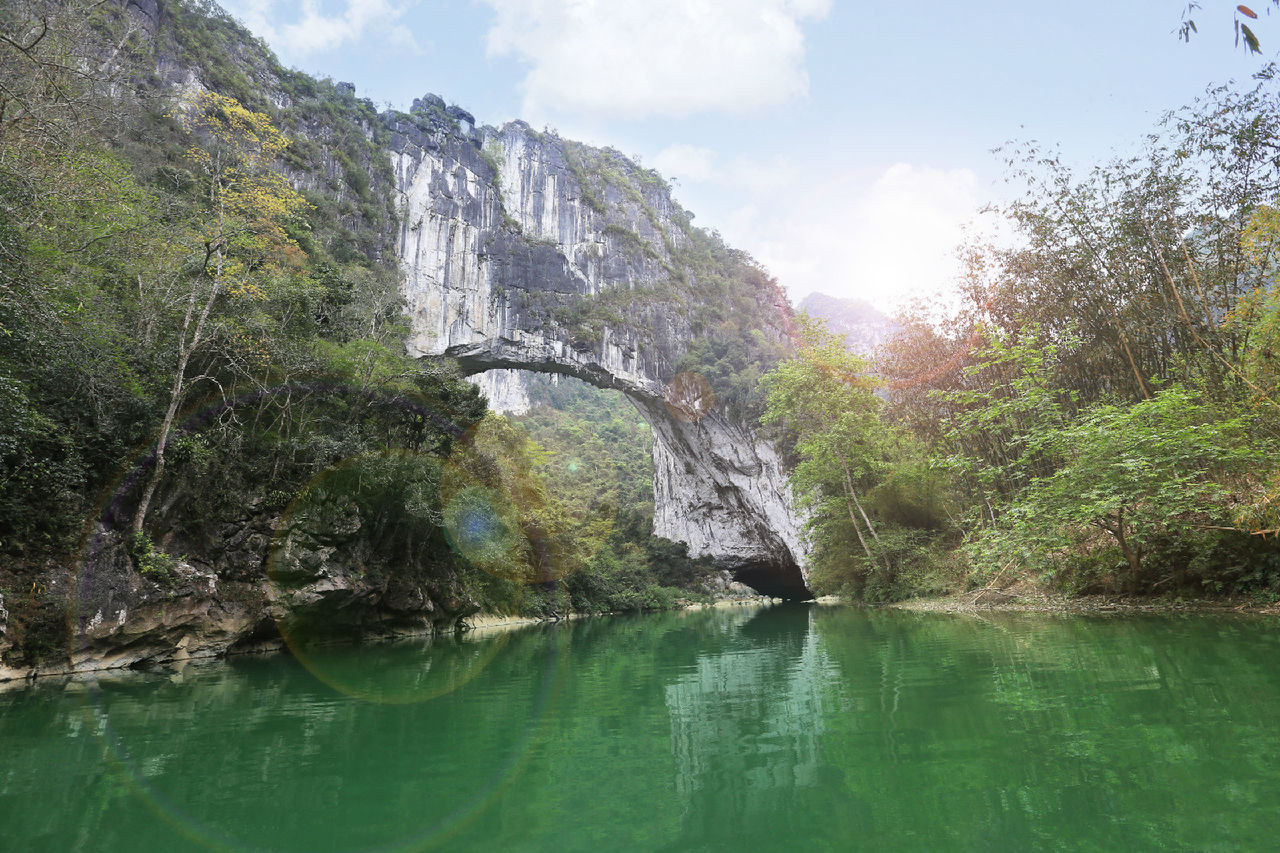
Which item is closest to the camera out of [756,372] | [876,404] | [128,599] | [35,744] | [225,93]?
[35,744]

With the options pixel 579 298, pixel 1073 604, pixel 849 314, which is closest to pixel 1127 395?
pixel 1073 604

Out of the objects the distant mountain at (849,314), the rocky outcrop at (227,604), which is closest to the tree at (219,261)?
the rocky outcrop at (227,604)

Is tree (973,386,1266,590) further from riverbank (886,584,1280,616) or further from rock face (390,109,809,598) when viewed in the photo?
rock face (390,109,809,598)

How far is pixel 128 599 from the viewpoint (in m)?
7.52

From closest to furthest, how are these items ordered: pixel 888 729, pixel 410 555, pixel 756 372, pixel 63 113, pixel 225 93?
pixel 888 729, pixel 63 113, pixel 410 555, pixel 225 93, pixel 756 372

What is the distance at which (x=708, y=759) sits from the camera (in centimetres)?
304

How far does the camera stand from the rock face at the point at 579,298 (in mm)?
24344

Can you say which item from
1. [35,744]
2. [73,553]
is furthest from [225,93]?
[35,744]

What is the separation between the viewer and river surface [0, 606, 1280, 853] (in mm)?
2082

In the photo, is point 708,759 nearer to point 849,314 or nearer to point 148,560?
point 148,560

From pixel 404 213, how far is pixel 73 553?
19.3 metres

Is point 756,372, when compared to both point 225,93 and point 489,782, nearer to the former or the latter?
point 225,93

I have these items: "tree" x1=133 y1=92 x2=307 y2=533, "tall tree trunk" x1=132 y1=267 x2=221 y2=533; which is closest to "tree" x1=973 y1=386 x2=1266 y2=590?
"tall tree trunk" x1=132 y1=267 x2=221 y2=533

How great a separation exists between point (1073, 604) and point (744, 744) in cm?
751
